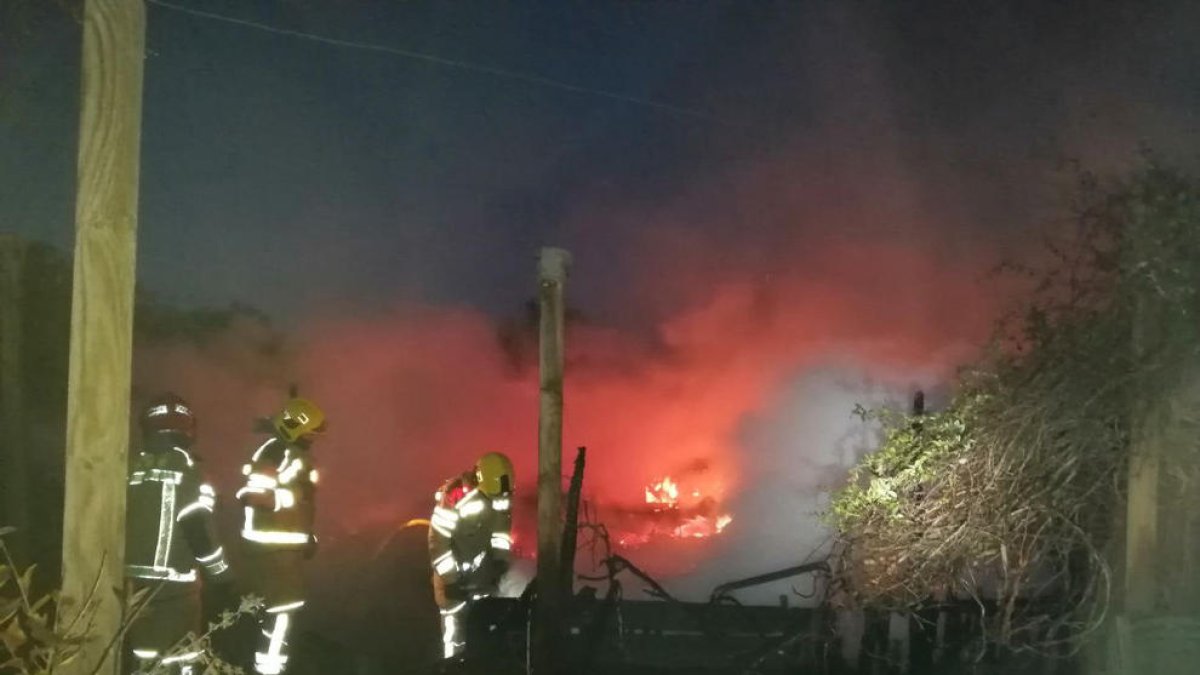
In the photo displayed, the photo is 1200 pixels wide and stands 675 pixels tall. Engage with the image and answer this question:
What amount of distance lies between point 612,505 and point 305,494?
4945 millimetres

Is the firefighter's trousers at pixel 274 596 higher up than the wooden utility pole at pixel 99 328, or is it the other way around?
the wooden utility pole at pixel 99 328

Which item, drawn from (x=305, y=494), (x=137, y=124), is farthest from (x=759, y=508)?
(x=137, y=124)

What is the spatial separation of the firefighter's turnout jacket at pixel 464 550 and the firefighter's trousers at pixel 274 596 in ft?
3.84

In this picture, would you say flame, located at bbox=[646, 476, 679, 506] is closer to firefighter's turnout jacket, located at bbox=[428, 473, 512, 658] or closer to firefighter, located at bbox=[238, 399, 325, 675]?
firefighter's turnout jacket, located at bbox=[428, 473, 512, 658]

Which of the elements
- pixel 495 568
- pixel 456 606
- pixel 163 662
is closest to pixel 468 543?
pixel 495 568

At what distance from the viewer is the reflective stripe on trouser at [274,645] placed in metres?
6.97

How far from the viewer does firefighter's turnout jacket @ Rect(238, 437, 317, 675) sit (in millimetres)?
7027

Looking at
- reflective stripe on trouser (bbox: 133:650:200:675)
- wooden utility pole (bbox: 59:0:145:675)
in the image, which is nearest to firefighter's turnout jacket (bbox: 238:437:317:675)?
reflective stripe on trouser (bbox: 133:650:200:675)

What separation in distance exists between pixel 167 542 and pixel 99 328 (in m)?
2.69

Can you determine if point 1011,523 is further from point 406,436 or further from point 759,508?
point 406,436

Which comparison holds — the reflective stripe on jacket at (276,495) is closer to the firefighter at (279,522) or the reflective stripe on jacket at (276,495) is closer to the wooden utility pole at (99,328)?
the firefighter at (279,522)

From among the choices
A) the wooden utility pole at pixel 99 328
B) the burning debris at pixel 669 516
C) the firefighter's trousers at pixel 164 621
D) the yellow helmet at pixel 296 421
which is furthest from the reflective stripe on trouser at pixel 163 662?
the burning debris at pixel 669 516

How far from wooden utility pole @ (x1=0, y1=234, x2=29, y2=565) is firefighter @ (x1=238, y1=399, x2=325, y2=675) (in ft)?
5.81

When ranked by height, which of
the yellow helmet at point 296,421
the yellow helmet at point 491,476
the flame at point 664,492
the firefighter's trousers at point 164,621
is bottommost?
the firefighter's trousers at point 164,621
